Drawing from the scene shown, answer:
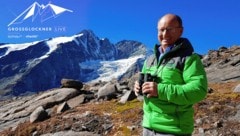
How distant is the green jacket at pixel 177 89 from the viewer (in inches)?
278

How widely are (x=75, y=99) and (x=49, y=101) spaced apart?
226 centimetres

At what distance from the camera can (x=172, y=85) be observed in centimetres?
713

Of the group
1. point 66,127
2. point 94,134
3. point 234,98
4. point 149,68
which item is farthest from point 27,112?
point 149,68

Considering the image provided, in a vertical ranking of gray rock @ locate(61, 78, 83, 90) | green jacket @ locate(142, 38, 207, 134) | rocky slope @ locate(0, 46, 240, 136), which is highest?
gray rock @ locate(61, 78, 83, 90)

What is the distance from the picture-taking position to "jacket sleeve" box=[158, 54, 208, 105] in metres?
7.02

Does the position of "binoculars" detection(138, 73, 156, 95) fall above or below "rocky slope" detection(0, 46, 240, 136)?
above

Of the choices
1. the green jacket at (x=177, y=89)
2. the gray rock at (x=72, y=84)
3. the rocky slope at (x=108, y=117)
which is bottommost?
the rocky slope at (x=108, y=117)

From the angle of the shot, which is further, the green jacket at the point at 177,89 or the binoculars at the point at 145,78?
the binoculars at the point at 145,78

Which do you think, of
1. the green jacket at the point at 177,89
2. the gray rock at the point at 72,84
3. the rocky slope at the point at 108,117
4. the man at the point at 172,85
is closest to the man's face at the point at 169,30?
the man at the point at 172,85

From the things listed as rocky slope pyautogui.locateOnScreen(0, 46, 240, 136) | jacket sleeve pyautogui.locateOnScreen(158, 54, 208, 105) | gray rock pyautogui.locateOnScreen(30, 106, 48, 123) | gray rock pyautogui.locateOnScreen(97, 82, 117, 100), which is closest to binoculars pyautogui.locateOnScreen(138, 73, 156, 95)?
jacket sleeve pyautogui.locateOnScreen(158, 54, 208, 105)

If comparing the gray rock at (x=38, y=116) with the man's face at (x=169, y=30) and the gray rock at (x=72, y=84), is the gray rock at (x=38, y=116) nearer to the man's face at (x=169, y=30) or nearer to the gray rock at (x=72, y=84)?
the gray rock at (x=72, y=84)

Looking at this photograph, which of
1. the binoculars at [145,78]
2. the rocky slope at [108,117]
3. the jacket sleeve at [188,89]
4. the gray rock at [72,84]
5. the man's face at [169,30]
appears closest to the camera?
the jacket sleeve at [188,89]

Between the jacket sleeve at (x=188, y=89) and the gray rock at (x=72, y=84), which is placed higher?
the gray rock at (x=72, y=84)

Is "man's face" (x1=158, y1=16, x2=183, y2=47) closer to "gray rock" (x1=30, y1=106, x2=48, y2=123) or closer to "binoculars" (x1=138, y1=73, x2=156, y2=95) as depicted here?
"binoculars" (x1=138, y1=73, x2=156, y2=95)
